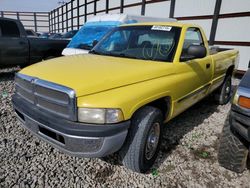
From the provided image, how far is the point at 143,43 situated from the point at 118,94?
1.47m

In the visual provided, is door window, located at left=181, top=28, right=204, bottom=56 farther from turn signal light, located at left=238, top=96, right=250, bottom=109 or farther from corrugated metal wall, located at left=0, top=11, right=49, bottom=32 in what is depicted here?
corrugated metal wall, located at left=0, top=11, right=49, bottom=32

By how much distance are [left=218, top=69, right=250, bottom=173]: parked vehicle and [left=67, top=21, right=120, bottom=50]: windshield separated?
496 centimetres

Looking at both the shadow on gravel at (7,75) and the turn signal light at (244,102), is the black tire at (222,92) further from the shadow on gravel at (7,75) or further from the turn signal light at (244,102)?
the shadow on gravel at (7,75)

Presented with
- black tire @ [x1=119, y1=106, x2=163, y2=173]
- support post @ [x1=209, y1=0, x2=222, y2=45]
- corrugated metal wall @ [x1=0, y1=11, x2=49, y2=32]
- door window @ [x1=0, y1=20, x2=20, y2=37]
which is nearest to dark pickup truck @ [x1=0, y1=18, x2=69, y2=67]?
door window @ [x1=0, y1=20, x2=20, y2=37]

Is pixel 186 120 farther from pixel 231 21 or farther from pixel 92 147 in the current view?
pixel 231 21

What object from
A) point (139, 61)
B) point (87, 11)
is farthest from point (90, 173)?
point (87, 11)

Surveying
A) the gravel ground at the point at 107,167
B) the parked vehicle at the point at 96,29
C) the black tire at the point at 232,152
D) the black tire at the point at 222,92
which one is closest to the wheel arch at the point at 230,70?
the black tire at the point at 222,92

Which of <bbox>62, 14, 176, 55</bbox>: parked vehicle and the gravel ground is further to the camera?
<bbox>62, 14, 176, 55</bbox>: parked vehicle

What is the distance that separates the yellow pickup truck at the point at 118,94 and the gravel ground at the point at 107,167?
0.82 feet

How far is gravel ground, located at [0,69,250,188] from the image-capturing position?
2.60 metres

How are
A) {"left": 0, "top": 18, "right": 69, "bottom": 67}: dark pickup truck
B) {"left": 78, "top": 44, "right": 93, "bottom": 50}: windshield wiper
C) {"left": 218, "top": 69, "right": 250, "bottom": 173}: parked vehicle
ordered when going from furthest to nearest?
{"left": 0, "top": 18, "right": 69, "bottom": 67}: dark pickup truck < {"left": 78, "top": 44, "right": 93, "bottom": 50}: windshield wiper < {"left": 218, "top": 69, "right": 250, "bottom": 173}: parked vehicle

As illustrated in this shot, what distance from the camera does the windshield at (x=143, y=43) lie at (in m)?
3.22

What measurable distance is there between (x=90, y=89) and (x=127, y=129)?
0.55m

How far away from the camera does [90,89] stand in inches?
86.4
